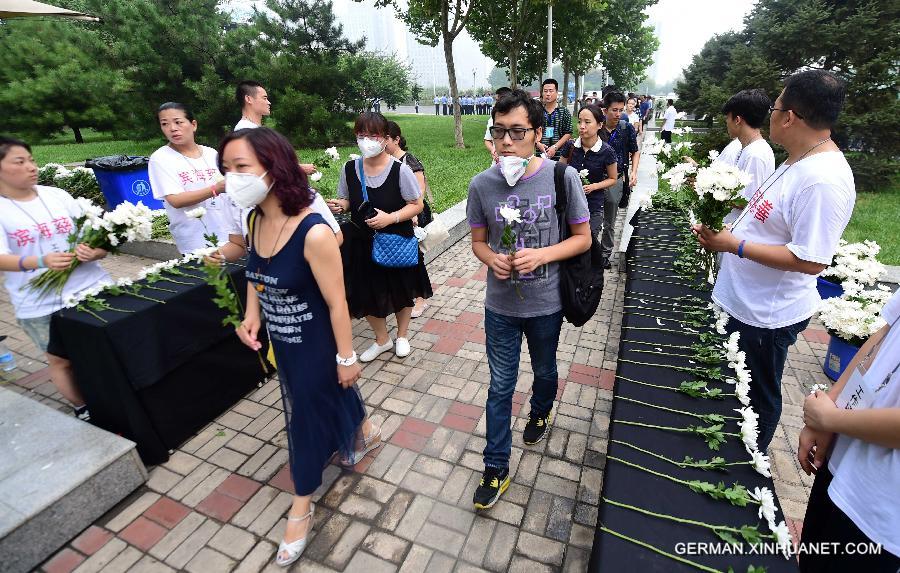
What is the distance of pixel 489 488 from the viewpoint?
2.68 m

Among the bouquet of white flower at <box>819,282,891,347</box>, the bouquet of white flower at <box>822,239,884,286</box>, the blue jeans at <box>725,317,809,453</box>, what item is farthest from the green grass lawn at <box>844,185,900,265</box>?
the blue jeans at <box>725,317,809,453</box>

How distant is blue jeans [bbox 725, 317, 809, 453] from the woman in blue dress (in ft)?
7.39

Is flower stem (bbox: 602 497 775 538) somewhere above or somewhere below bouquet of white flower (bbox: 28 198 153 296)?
below

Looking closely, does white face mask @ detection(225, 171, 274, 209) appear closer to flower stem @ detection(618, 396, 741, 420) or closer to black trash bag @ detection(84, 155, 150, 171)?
flower stem @ detection(618, 396, 741, 420)

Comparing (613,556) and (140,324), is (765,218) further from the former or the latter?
(140,324)

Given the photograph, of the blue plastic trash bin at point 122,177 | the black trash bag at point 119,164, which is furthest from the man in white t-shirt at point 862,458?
the black trash bag at point 119,164

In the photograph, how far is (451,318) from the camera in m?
5.11

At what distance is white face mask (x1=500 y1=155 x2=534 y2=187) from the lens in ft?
7.45

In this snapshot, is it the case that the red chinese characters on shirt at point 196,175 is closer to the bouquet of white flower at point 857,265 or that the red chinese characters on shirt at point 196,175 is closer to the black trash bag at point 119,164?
the black trash bag at point 119,164

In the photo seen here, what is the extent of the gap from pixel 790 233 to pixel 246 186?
2700 millimetres

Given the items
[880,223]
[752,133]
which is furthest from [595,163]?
[880,223]

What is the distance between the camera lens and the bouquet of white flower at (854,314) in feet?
11.3

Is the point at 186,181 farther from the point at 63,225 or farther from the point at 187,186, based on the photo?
the point at 63,225

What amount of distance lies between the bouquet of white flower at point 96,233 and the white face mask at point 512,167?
2640mm
